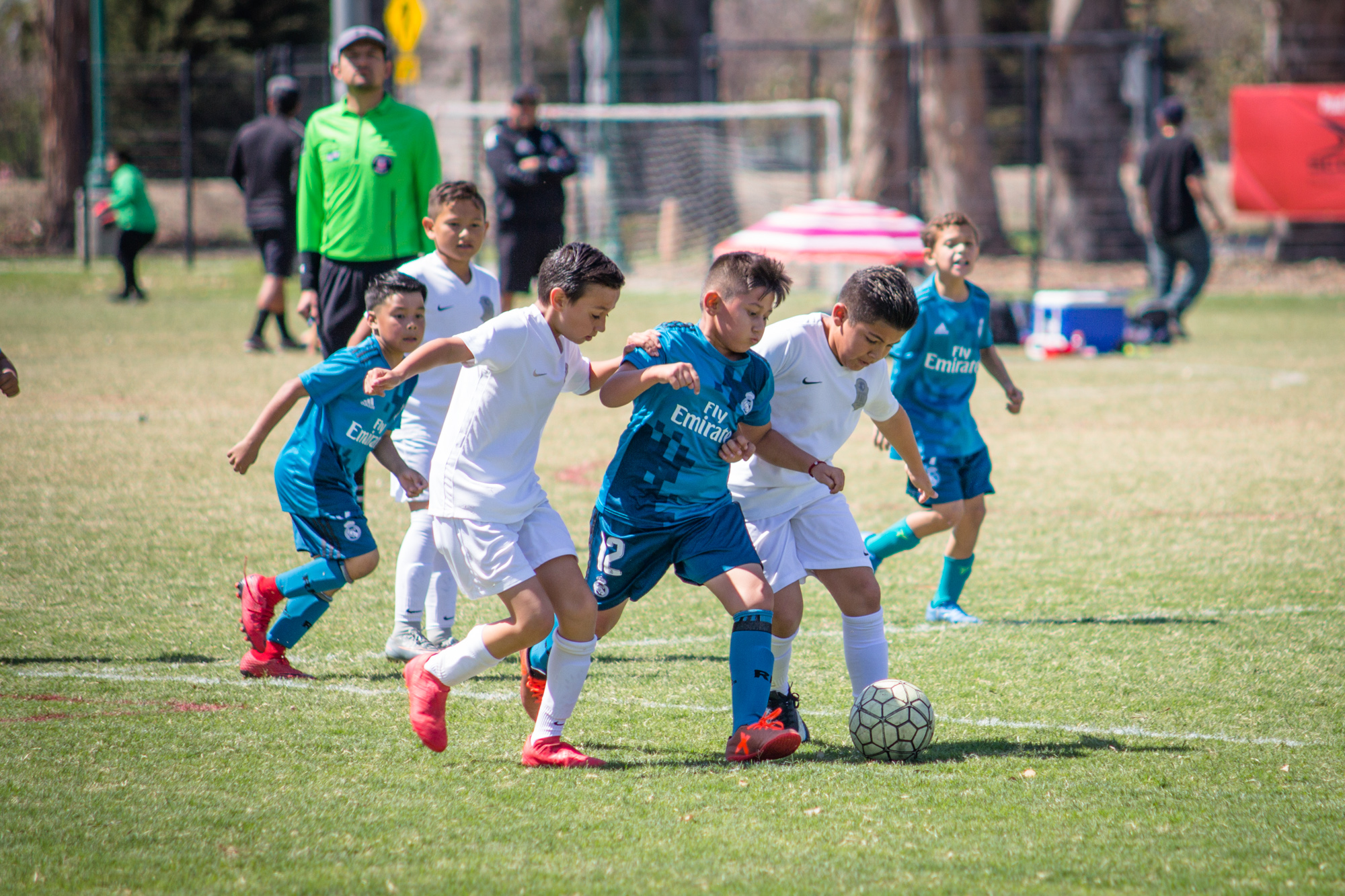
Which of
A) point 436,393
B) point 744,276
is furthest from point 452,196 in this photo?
point 744,276

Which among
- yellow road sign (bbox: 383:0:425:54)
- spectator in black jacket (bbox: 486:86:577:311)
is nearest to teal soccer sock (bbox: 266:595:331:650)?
spectator in black jacket (bbox: 486:86:577:311)

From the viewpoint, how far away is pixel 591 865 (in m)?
3.21

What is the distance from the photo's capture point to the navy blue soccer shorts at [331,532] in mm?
4684

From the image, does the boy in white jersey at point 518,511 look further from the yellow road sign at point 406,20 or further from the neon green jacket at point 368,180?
the yellow road sign at point 406,20

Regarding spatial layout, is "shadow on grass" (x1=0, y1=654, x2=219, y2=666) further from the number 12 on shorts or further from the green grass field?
the number 12 on shorts

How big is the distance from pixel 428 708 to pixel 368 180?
3.10 meters

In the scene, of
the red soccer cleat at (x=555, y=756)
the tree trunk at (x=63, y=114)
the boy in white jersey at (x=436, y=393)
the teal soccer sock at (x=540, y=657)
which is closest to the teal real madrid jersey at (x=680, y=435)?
the teal soccer sock at (x=540, y=657)

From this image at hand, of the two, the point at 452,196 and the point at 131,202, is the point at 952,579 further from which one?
the point at 131,202

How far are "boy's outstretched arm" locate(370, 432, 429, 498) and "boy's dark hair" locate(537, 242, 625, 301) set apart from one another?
98cm

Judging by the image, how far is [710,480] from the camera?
13.3 feet

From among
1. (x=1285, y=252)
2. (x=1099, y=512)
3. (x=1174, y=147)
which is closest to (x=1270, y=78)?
(x=1285, y=252)

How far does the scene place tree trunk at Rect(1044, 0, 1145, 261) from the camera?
80.3 ft

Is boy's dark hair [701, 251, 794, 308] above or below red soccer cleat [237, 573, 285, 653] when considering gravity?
above

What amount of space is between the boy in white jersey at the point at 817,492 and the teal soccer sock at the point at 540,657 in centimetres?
71
